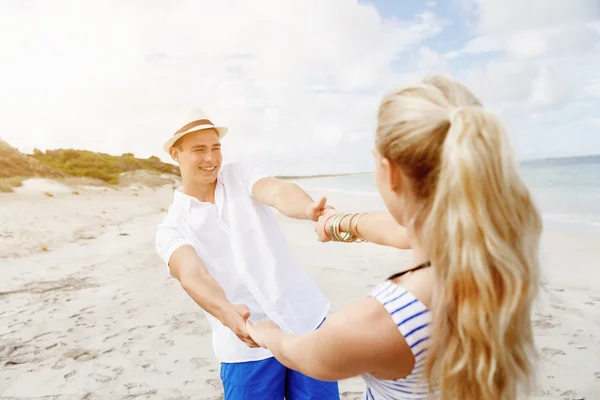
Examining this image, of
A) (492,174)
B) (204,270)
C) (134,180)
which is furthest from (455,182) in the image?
(134,180)

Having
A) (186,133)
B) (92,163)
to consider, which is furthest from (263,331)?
(92,163)

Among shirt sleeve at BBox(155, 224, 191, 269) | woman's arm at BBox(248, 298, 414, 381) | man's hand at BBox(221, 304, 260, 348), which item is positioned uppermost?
shirt sleeve at BBox(155, 224, 191, 269)

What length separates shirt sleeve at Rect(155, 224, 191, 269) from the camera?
1764 mm

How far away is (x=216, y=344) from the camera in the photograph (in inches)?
74.4

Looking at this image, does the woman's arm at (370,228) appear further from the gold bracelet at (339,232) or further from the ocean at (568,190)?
the ocean at (568,190)

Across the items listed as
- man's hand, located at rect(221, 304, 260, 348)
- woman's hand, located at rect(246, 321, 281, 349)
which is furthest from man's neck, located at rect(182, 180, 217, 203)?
woman's hand, located at rect(246, 321, 281, 349)

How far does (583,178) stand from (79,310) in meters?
15.6

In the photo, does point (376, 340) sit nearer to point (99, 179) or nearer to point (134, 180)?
point (99, 179)

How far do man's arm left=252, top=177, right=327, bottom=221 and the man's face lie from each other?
17 cm

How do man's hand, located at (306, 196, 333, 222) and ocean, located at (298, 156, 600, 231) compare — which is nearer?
man's hand, located at (306, 196, 333, 222)

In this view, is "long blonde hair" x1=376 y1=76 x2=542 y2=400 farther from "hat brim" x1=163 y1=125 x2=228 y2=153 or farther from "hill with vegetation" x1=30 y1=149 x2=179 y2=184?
"hill with vegetation" x1=30 y1=149 x2=179 y2=184

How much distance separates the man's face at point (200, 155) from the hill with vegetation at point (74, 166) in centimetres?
990

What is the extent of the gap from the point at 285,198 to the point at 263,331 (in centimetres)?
68

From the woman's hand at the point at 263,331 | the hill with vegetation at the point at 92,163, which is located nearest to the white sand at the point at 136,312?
the woman's hand at the point at 263,331
